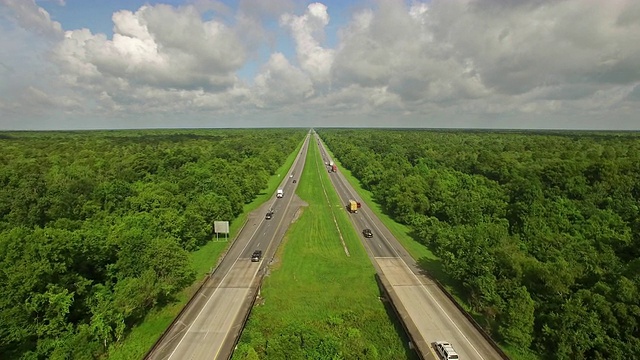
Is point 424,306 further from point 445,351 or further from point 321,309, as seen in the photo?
point 321,309

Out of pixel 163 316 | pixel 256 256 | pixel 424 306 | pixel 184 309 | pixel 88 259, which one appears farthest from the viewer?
pixel 256 256

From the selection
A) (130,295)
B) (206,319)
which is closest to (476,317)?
(206,319)

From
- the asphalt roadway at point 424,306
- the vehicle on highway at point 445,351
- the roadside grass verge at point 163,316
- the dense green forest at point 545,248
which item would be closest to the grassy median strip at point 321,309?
the asphalt roadway at point 424,306

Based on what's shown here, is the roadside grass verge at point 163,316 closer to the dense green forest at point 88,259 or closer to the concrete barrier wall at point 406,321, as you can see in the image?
the dense green forest at point 88,259

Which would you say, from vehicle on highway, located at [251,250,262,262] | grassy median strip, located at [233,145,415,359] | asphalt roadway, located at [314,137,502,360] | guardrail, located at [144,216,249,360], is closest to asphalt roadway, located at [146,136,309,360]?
guardrail, located at [144,216,249,360]

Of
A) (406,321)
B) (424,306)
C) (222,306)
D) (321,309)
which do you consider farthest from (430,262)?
(222,306)

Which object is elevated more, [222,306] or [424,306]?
[222,306]
